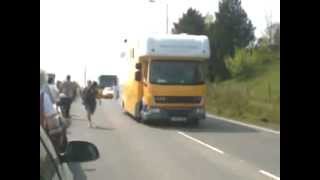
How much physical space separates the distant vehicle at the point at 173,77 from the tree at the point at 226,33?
246 feet

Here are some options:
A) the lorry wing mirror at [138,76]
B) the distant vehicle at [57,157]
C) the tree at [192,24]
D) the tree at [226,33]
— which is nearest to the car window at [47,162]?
the distant vehicle at [57,157]

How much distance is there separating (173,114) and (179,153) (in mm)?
9252

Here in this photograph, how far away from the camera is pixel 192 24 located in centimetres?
10256

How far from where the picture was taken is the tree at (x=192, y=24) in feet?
334

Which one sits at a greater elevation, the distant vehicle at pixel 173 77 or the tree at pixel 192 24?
the tree at pixel 192 24

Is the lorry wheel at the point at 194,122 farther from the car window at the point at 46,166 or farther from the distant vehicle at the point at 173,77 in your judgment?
the car window at the point at 46,166

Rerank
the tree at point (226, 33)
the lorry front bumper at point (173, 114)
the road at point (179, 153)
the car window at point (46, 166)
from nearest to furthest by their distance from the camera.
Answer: the car window at point (46, 166), the road at point (179, 153), the lorry front bumper at point (173, 114), the tree at point (226, 33)

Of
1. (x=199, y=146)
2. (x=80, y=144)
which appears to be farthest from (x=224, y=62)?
(x=80, y=144)

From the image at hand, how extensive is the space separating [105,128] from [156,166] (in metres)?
11.8

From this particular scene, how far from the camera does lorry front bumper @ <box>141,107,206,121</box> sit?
83.5ft

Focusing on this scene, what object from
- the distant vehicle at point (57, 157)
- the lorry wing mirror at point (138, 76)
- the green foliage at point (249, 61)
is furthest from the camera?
the green foliage at point (249, 61)

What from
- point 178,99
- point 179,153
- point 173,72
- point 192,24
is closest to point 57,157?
point 179,153

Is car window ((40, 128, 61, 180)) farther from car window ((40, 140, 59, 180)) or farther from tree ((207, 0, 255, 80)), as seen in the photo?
tree ((207, 0, 255, 80))
